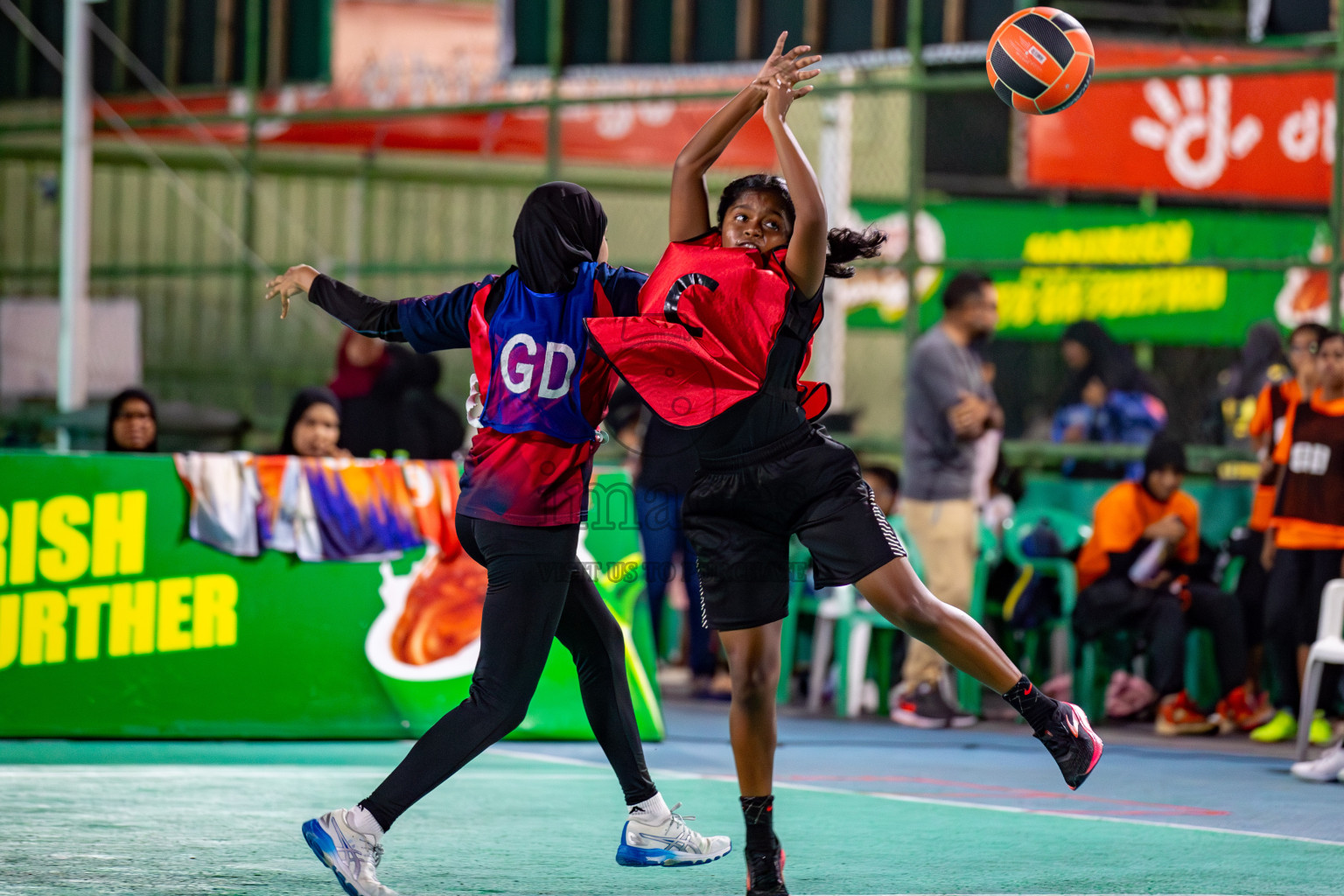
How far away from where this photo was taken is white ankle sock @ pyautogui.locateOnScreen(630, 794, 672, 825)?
591cm

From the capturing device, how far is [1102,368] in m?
13.2

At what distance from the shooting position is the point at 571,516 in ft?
18.2

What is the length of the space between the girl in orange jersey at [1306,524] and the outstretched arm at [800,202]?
17.3 feet

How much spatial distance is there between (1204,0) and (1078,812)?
12436mm

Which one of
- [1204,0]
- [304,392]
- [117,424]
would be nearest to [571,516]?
[304,392]

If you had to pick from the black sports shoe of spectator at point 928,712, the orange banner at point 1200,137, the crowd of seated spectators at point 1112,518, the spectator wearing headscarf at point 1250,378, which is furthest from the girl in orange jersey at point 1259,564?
the orange banner at point 1200,137

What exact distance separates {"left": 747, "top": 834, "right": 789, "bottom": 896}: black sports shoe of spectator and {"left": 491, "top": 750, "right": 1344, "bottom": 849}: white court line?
2.29 meters

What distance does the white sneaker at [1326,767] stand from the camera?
27.1 feet

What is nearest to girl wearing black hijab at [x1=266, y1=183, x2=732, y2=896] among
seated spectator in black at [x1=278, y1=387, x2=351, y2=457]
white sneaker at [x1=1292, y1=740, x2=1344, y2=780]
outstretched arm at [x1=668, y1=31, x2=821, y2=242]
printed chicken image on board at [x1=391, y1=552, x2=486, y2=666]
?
outstretched arm at [x1=668, y1=31, x2=821, y2=242]

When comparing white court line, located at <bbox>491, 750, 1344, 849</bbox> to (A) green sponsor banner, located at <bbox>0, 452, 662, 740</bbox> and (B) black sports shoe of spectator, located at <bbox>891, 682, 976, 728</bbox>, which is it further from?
(B) black sports shoe of spectator, located at <bbox>891, 682, 976, 728</bbox>

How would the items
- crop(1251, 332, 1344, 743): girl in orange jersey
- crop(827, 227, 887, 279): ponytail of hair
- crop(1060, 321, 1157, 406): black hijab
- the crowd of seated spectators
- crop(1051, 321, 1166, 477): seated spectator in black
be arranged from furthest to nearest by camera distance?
1. crop(1060, 321, 1157, 406): black hijab
2. crop(1051, 321, 1166, 477): seated spectator in black
3. the crowd of seated spectators
4. crop(1251, 332, 1344, 743): girl in orange jersey
5. crop(827, 227, 887, 279): ponytail of hair

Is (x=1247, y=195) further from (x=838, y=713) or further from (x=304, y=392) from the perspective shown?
(x=304, y=392)

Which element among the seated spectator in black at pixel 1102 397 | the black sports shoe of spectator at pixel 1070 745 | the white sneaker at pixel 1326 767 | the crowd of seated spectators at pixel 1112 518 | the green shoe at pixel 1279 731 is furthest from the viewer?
the seated spectator in black at pixel 1102 397

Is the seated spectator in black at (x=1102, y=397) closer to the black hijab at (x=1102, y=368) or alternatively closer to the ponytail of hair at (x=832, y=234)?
the black hijab at (x=1102, y=368)
